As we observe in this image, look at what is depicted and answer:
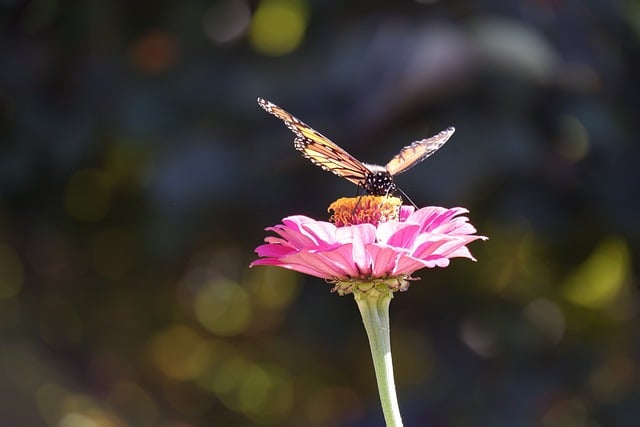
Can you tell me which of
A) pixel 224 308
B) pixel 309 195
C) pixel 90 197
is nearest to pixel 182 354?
Answer: pixel 224 308

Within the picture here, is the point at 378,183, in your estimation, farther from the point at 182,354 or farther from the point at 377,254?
the point at 182,354

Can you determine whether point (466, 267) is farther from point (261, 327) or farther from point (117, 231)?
point (117, 231)

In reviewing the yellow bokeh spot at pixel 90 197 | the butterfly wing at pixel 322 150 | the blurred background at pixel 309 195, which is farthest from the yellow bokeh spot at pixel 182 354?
the butterfly wing at pixel 322 150

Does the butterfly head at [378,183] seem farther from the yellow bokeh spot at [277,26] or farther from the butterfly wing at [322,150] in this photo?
the yellow bokeh spot at [277,26]

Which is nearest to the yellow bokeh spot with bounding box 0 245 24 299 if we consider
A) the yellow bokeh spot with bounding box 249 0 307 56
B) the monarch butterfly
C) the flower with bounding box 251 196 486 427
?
the yellow bokeh spot with bounding box 249 0 307 56

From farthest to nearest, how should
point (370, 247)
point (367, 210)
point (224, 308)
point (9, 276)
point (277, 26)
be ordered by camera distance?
point (9, 276), point (224, 308), point (277, 26), point (367, 210), point (370, 247)

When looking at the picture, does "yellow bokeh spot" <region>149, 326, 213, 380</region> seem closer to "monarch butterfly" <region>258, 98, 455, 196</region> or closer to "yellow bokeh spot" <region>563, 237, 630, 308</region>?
"yellow bokeh spot" <region>563, 237, 630, 308</region>
